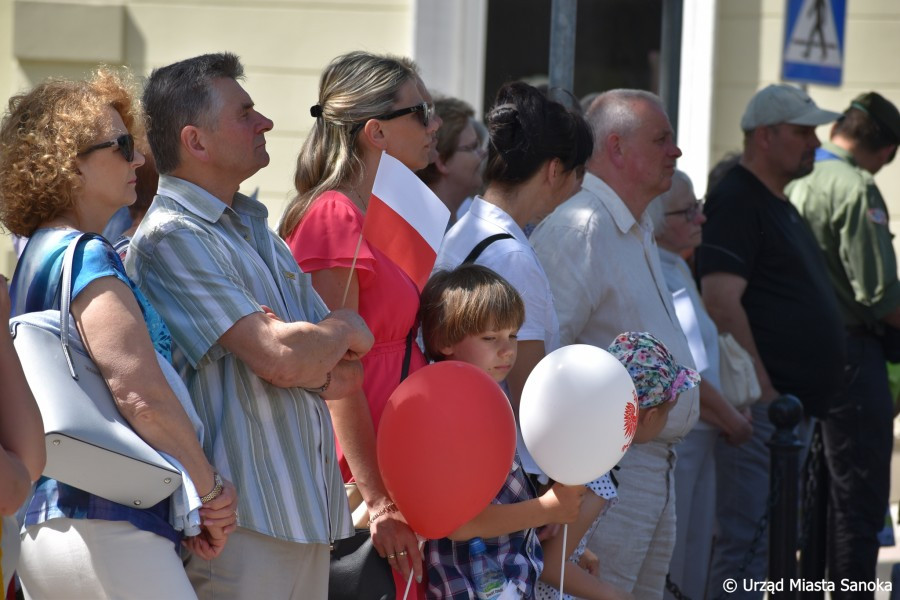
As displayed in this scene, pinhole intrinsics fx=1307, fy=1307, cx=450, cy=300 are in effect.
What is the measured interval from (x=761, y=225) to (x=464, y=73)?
2.33 m

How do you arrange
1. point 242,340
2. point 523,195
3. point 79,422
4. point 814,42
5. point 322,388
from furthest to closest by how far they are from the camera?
point 814,42 < point 523,195 < point 322,388 < point 242,340 < point 79,422

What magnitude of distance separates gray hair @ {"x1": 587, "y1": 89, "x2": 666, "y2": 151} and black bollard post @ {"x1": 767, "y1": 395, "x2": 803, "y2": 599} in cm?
112

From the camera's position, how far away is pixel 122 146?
2725 millimetres

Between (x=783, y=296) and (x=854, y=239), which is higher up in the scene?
(x=854, y=239)

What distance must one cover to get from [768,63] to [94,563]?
19.5 feet

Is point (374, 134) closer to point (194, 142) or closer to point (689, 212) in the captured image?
point (194, 142)

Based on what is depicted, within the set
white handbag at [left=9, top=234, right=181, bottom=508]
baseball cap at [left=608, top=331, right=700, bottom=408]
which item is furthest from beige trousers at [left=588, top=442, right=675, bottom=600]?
white handbag at [left=9, top=234, right=181, bottom=508]

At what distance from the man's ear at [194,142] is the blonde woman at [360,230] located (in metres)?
0.36

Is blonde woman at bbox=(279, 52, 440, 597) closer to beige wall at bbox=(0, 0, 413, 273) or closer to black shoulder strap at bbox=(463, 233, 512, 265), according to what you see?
black shoulder strap at bbox=(463, 233, 512, 265)

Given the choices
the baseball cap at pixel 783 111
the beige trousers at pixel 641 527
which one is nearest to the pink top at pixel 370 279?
the beige trousers at pixel 641 527

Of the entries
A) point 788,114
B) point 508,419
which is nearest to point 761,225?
point 788,114

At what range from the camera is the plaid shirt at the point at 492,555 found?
3154mm

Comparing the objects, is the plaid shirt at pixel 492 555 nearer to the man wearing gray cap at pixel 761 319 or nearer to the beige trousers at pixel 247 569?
the beige trousers at pixel 247 569

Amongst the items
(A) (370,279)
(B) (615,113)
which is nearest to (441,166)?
(B) (615,113)
